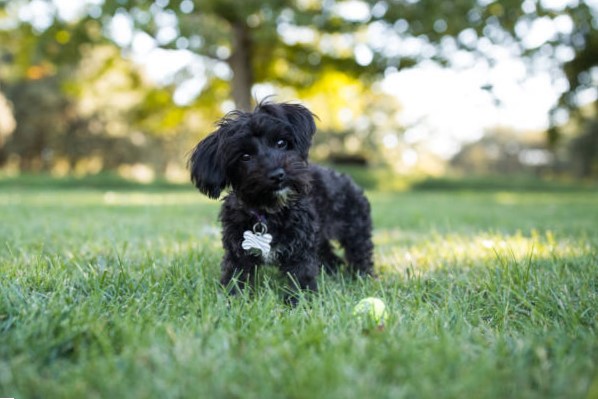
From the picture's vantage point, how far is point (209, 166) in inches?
123

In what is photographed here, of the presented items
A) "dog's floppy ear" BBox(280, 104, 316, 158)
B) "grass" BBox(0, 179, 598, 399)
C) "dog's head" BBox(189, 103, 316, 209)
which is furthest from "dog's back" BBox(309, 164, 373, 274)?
"dog's head" BBox(189, 103, 316, 209)

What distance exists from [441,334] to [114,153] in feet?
132

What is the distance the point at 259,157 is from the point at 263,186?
0.72ft

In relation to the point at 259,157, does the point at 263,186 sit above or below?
below

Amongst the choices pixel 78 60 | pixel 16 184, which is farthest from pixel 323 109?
pixel 16 184

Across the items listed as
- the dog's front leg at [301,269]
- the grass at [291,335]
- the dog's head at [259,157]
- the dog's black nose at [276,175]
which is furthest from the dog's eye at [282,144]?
the grass at [291,335]

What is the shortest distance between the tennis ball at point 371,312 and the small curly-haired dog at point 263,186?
2.17 feet

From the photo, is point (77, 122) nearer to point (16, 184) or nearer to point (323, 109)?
point (16, 184)

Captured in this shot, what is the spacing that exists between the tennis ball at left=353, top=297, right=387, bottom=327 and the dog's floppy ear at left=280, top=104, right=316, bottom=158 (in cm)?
121

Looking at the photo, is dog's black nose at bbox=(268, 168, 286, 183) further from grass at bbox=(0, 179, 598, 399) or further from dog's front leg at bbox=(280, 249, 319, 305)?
grass at bbox=(0, 179, 598, 399)

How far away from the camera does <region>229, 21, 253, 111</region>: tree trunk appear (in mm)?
17266

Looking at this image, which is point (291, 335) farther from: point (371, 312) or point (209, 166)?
point (209, 166)

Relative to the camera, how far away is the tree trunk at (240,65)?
56.6ft

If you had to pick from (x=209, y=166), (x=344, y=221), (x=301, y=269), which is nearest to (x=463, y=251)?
(x=344, y=221)
